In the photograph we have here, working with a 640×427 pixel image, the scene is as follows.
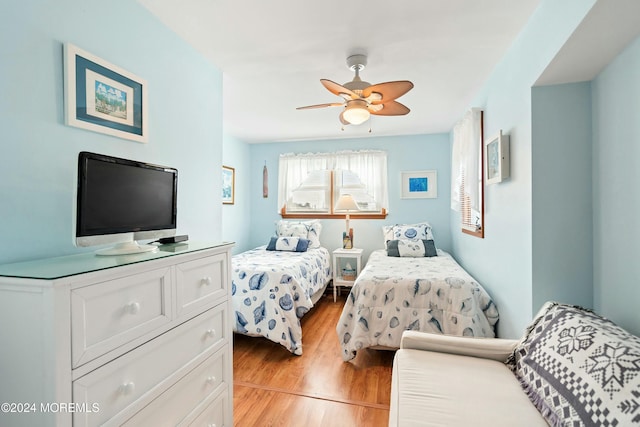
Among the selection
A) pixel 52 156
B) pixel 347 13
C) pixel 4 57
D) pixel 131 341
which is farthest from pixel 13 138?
pixel 347 13

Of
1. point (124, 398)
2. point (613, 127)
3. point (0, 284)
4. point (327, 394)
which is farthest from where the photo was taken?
point (327, 394)

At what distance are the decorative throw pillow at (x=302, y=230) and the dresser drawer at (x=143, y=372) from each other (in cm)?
291

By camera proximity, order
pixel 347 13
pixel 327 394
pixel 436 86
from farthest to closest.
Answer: pixel 436 86 → pixel 327 394 → pixel 347 13

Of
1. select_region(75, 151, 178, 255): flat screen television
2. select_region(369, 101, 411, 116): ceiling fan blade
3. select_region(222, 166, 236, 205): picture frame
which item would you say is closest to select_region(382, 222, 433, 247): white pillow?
select_region(369, 101, 411, 116): ceiling fan blade

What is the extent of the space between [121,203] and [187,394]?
858mm

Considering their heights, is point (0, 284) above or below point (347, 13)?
below

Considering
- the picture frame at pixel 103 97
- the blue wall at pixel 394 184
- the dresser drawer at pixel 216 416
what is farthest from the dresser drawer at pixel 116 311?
the blue wall at pixel 394 184

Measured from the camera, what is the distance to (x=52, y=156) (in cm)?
122

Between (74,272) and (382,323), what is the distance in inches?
86.0

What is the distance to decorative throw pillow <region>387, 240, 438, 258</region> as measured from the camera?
12.3 feet

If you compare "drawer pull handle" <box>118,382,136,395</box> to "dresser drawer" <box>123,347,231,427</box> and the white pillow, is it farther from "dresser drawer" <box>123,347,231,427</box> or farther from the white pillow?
the white pillow

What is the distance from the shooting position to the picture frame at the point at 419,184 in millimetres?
4487

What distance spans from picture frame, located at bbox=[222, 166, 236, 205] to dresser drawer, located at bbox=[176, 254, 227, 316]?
2843mm

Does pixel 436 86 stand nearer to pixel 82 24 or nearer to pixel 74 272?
pixel 82 24
